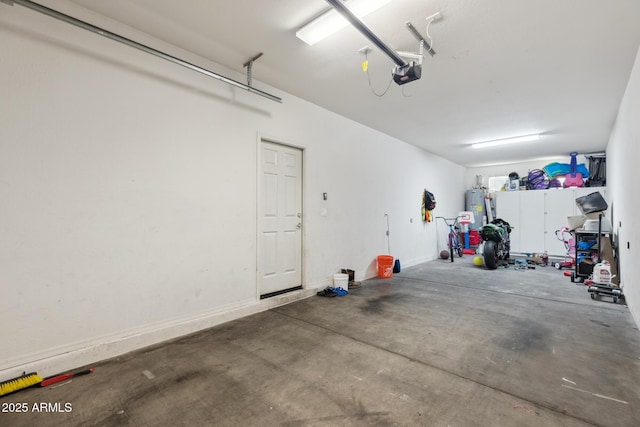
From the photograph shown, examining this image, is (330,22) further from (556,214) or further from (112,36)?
(556,214)

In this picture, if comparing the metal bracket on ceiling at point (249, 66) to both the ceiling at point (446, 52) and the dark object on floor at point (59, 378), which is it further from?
the dark object on floor at point (59, 378)

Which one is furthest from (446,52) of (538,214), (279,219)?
(538,214)

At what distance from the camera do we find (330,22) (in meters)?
2.43

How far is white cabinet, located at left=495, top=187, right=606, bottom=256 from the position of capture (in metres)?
7.54

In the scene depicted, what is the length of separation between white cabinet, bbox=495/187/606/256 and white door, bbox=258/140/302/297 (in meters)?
7.12

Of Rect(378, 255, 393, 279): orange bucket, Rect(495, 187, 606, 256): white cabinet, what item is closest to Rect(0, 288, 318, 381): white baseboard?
Rect(378, 255, 393, 279): orange bucket

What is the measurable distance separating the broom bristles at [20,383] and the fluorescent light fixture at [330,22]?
338 cm

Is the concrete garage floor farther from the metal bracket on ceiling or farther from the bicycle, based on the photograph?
the bicycle

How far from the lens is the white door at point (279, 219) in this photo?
3.78 meters

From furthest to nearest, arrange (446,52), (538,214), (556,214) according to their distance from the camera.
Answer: (538,214), (556,214), (446,52)

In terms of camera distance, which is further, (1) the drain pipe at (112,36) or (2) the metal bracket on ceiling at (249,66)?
(2) the metal bracket on ceiling at (249,66)

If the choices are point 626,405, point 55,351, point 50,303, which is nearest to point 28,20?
point 50,303

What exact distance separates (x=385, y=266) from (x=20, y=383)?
15.7ft

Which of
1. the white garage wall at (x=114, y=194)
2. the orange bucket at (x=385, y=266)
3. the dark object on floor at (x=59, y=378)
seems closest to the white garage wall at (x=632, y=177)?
the orange bucket at (x=385, y=266)
